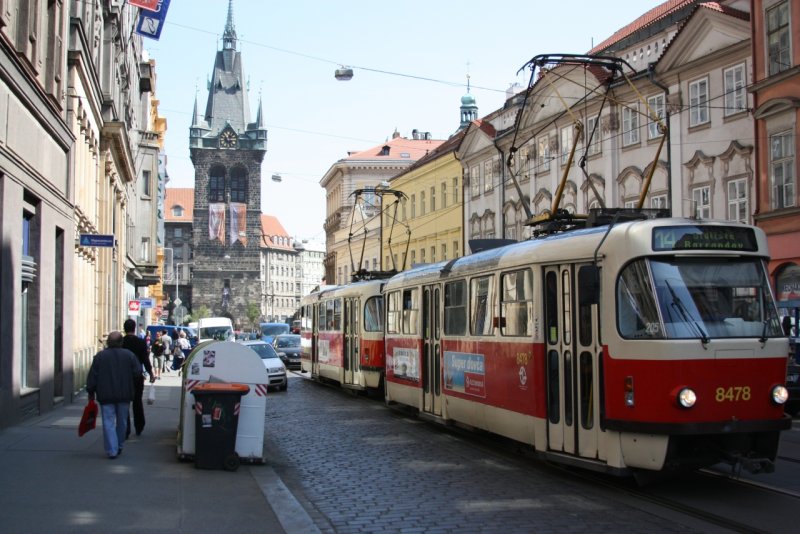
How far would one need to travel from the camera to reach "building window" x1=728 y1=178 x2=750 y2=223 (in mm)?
28766

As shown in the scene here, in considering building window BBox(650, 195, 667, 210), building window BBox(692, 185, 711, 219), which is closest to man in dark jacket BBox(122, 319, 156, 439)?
building window BBox(692, 185, 711, 219)

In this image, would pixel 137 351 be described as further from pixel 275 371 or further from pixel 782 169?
pixel 782 169

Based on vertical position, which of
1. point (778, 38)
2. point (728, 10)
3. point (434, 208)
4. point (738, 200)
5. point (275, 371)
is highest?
point (728, 10)

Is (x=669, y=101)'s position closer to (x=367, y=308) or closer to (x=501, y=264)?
(x=367, y=308)

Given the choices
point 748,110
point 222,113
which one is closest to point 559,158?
point 748,110

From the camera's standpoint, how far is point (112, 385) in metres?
12.2

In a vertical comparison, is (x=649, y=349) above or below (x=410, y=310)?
below

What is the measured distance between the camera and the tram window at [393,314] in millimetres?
19547

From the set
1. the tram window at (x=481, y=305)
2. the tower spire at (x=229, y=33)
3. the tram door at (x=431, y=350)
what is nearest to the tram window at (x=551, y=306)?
the tram window at (x=481, y=305)

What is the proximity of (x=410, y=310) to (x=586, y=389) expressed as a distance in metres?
8.08

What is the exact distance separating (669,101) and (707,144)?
2265 millimetres

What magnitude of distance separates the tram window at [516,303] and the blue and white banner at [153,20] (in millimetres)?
10792

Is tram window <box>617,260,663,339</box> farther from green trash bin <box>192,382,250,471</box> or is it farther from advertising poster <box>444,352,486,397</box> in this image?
green trash bin <box>192,382,250,471</box>

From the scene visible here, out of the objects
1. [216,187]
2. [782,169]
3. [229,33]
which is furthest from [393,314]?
[229,33]
